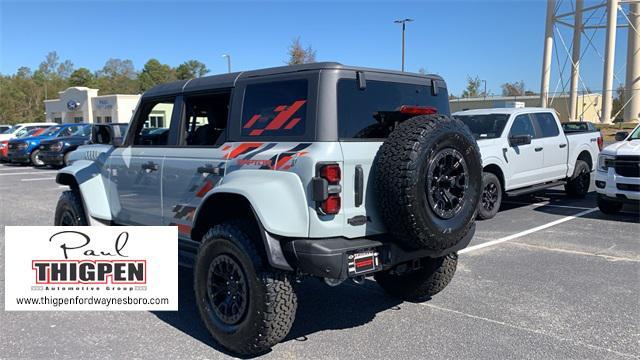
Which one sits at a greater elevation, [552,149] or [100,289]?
[552,149]

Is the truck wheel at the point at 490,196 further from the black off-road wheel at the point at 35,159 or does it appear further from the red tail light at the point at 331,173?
the black off-road wheel at the point at 35,159

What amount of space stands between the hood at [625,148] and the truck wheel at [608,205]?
77 centimetres

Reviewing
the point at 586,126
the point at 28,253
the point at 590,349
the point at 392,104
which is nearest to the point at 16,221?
the point at 28,253

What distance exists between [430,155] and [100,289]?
2.96m

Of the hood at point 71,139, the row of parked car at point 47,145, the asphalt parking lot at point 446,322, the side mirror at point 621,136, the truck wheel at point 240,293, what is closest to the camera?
the truck wheel at point 240,293

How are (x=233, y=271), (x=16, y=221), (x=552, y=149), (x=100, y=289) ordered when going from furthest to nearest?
(x=552, y=149) < (x=16, y=221) < (x=100, y=289) < (x=233, y=271)

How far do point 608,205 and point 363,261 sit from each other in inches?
279

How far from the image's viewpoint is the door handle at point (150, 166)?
16.1 ft

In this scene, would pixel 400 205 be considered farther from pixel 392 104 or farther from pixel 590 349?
pixel 590 349

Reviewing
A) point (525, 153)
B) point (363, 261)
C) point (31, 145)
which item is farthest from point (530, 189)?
point (31, 145)

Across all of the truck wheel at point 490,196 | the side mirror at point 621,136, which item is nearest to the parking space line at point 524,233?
the truck wheel at point 490,196

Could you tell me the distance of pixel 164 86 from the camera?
5129mm

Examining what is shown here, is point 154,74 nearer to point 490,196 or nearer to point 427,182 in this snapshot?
point 490,196

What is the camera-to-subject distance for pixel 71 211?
236 inches
